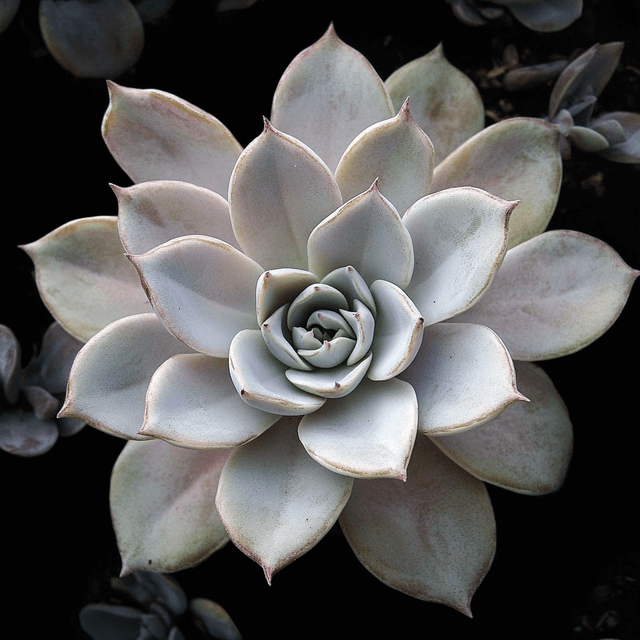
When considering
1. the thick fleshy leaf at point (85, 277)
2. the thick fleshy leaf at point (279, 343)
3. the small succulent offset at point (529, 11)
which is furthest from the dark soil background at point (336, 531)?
the thick fleshy leaf at point (279, 343)

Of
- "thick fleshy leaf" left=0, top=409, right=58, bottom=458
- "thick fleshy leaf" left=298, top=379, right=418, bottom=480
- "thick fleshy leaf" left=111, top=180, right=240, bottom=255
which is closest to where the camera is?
"thick fleshy leaf" left=298, top=379, right=418, bottom=480

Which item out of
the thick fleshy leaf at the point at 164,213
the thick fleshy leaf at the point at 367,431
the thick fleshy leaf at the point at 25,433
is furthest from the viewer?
the thick fleshy leaf at the point at 25,433

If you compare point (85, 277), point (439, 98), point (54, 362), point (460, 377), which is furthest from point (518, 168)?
point (54, 362)

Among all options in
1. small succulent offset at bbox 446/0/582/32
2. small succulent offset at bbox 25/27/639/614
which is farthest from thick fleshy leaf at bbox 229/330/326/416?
small succulent offset at bbox 446/0/582/32

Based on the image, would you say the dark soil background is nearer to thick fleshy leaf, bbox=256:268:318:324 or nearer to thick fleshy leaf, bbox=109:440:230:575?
thick fleshy leaf, bbox=109:440:230:575

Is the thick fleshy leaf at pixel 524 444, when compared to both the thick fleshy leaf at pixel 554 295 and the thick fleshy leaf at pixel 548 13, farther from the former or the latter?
the thick fleshy leaf at pixel 548 13
